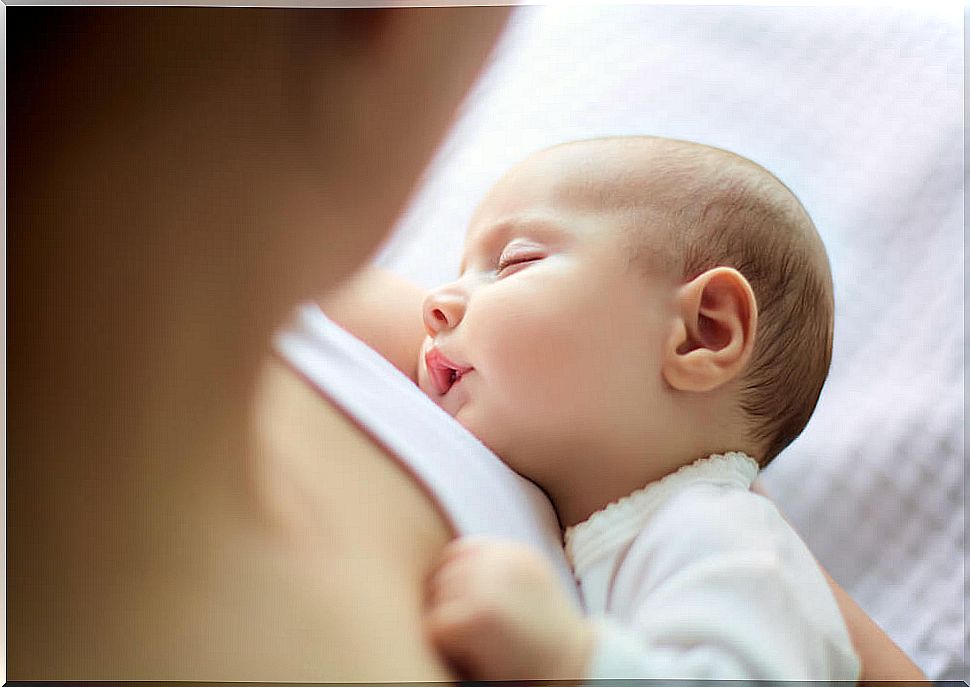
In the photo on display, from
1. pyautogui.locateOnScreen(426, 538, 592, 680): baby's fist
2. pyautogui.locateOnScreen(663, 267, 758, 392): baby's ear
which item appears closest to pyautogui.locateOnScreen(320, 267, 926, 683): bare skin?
pyautogui.locateOnScreen(426, 538, 592, 680): baby's fist

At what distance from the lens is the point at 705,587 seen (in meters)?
0.82

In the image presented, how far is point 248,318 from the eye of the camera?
0.34 metres

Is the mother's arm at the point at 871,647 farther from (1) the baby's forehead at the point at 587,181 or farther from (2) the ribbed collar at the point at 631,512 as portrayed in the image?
(1) the baby's forehead at the point at 587,181

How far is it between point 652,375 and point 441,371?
0.63 feet

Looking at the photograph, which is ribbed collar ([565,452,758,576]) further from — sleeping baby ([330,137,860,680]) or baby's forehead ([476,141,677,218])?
baby's forehead ([476,141,677,218])

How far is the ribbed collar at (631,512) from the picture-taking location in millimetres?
867

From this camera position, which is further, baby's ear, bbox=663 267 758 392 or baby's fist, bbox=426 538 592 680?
baby's ear, bbox=663 267 758 392

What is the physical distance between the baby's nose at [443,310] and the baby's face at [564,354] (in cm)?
1

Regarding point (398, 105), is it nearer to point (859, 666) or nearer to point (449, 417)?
point (449, 417)

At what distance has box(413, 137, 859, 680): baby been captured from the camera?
833 mm

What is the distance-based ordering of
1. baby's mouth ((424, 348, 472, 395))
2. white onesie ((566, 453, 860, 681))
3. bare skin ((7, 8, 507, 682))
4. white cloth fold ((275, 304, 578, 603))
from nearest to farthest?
bare skin ((7, 8, 507, 682)) → white cloth fold ((275, 304, 578, 603)) → white onesie ((566, 453, 860, 681)) → baby's mouth ((424, 348, 472, 395))

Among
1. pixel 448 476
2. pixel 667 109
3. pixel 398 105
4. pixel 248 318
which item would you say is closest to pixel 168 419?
pixel 248 318

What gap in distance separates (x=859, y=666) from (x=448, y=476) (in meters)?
0.43

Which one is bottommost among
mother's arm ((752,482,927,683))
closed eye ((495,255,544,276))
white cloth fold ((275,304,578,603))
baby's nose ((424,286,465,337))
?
mother's arm ((752,482,927,683))
